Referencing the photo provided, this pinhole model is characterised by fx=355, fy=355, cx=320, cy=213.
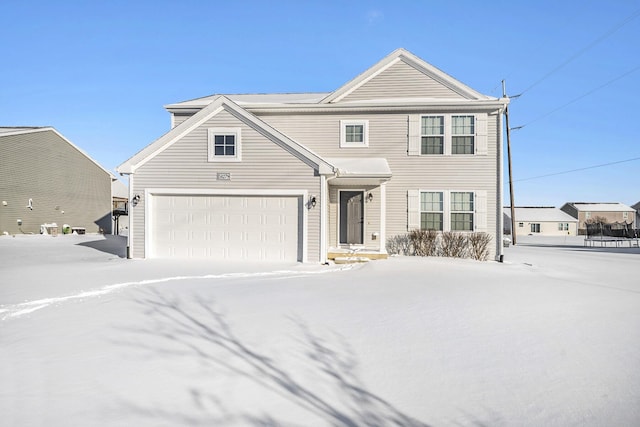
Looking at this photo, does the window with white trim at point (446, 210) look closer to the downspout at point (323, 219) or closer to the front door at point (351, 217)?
the front door at point (351, 217)

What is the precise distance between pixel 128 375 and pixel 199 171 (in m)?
9.00

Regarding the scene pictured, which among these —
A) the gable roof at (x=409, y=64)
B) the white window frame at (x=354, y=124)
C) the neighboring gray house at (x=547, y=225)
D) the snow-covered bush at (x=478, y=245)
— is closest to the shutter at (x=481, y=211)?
the snow-covered bush at (x=478, y=245)

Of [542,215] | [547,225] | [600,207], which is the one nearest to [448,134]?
[547,225]

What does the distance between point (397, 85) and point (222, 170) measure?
748 cm

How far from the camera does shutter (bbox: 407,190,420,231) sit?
1315cm

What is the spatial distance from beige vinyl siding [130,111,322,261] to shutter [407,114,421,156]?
428 cm

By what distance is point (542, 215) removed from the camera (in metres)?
56.3

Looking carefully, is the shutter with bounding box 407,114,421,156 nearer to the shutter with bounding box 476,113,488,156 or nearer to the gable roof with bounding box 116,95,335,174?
the shutter with bounding box 476,113,488,156

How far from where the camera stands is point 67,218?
85.9 ft

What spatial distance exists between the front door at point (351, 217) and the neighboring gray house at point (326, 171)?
4 centimetres

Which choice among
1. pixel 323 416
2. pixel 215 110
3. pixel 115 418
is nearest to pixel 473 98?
pixel 215 110

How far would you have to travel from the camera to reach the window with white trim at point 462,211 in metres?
13.0

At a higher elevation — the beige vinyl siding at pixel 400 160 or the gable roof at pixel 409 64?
the gable roof at pixel 409 64

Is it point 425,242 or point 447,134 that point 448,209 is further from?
point 447,134
